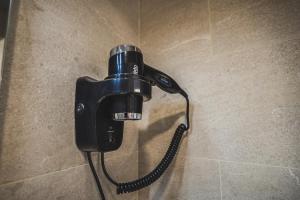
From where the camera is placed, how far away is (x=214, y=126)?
0.61 m

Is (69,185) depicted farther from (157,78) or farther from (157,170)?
(157,78)

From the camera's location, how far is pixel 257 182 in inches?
20.5

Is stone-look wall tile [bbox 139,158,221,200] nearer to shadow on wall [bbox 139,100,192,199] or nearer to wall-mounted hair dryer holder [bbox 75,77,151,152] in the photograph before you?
shadow on wall [bbox 139,100,192,199]

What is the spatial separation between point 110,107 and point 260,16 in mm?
586

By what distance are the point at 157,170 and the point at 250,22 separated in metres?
0.60

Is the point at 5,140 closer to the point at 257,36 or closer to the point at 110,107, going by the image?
the point at 110,107

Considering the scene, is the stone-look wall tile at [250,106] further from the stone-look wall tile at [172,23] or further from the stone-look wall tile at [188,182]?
the stone-look wall tile at [172,23]

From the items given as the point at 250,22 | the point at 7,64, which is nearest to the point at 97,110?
the point at 7,64

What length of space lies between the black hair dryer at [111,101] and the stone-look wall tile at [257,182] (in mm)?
328

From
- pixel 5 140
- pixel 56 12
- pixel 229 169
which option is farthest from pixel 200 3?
pixel 5 140

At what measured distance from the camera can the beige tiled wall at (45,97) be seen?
1.16 feet

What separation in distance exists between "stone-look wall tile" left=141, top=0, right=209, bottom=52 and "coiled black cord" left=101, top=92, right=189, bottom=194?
0.26 meters

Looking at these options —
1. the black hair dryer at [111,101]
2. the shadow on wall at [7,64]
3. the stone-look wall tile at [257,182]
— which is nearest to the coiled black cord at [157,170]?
the black hair dryer at [111,101]

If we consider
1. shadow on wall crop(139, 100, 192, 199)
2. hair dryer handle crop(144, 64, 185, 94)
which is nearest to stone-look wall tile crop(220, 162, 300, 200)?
shadow on wall crop(139, 100, 192, 199)
